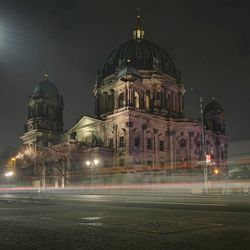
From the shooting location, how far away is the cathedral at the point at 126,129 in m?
69.6

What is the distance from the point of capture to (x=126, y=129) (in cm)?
6906

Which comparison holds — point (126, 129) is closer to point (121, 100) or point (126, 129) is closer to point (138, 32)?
point (121, 100)

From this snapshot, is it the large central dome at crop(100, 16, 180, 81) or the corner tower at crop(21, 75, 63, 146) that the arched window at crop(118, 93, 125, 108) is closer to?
the large central dome at crop(100, 16, 180, 81)

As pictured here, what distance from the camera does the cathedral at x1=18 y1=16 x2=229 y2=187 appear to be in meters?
69.6

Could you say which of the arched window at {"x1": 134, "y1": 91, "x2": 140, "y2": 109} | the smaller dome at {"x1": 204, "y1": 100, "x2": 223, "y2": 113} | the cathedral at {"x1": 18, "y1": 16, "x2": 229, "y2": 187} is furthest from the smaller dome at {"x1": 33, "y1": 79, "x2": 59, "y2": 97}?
the smaller dome at {"x1": 204, "y1": 100, "x2": 223, "y2": 113}

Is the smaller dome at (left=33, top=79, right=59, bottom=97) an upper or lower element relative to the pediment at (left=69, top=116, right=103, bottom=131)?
upper

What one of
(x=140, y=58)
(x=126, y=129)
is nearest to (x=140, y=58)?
(x=140, y=58)

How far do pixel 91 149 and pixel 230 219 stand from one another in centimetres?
5909

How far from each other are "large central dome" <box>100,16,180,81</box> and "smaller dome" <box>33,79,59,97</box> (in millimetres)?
12466

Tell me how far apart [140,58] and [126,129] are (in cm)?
2236

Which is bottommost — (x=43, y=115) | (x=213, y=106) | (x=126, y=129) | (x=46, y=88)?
(x=126, y=129)

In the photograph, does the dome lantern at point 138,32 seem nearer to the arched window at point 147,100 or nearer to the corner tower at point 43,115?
the arched window at point 147,100

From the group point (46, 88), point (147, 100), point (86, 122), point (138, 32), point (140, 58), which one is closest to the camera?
point (86, 122)

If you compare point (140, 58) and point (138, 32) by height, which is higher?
point (138, 32)
